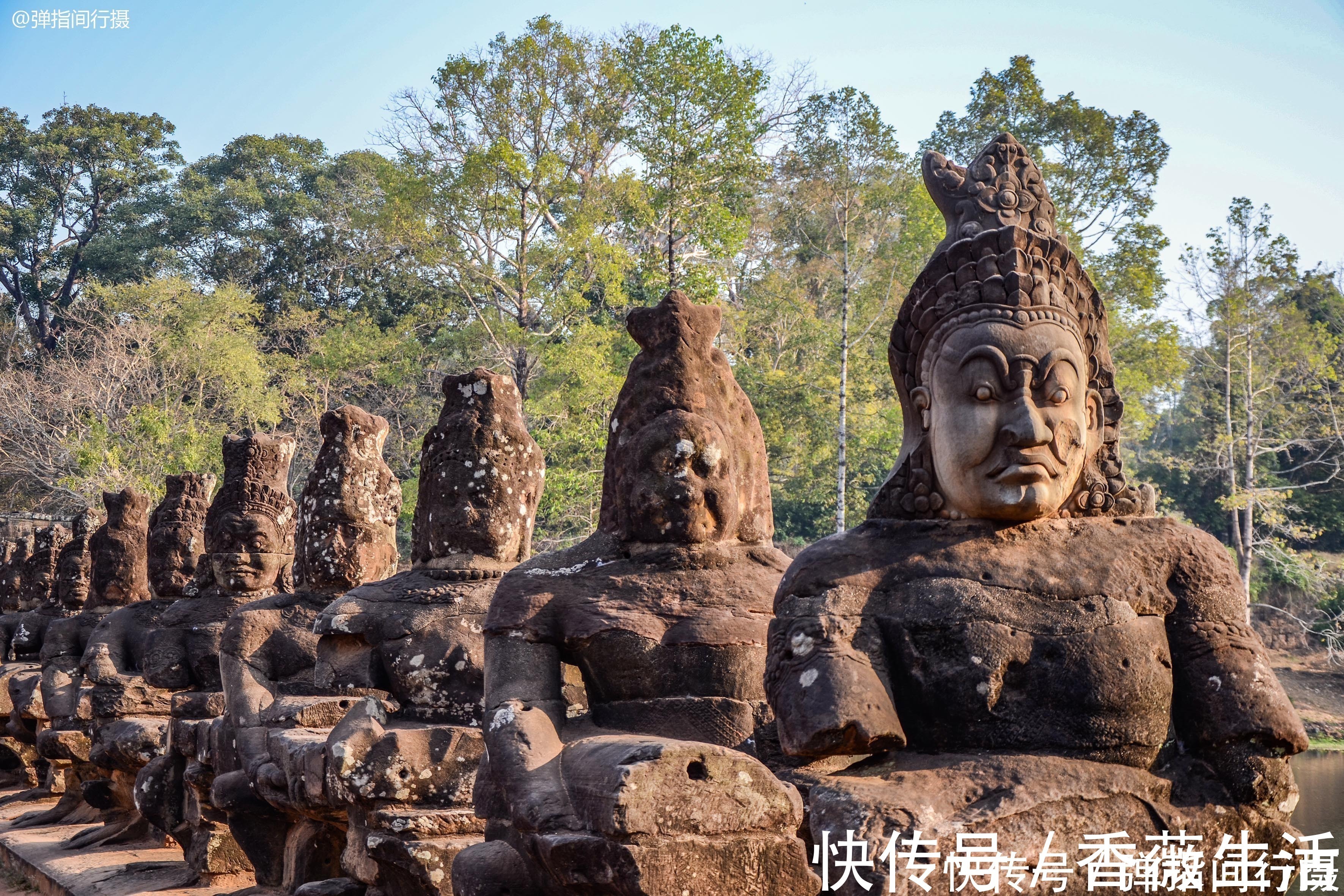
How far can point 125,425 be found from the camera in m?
23.7

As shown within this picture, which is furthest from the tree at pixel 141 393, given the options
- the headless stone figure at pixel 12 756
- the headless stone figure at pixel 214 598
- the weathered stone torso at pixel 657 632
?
the weathered stone torso at pixel 657 632

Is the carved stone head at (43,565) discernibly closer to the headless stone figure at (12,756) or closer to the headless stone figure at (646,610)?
the headless stone figure at (12,756)

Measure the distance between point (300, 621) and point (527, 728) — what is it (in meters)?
3.67

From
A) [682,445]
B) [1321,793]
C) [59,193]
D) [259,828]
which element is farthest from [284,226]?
[682,445]

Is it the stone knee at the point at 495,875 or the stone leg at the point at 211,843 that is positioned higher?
the stone knee at the point at 495,875

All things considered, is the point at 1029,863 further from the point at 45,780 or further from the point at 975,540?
the point at 45,780

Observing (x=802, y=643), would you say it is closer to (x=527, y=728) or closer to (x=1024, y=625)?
(x=1024, y=625)

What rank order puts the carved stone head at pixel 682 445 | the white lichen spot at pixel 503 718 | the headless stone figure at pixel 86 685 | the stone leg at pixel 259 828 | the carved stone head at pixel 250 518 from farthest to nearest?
Result: 1. the headless stone figure at pixel 86 685
2. the carved stone head at pixel 250 518
3. the stone leg at pixel 259 828
4. the carved stone head at pixel 682 445
5. the white lichen spot at pixel 503 718

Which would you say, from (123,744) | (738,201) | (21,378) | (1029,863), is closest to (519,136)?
(738,201)

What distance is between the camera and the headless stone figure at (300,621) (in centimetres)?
682

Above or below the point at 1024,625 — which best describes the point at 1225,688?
below

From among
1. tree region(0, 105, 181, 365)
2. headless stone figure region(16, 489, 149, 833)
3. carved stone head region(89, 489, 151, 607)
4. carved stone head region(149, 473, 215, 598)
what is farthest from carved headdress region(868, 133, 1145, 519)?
tree region(0, 105, 181, 365)

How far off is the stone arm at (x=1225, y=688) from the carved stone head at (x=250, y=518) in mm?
6610

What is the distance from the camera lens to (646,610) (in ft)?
15.3
